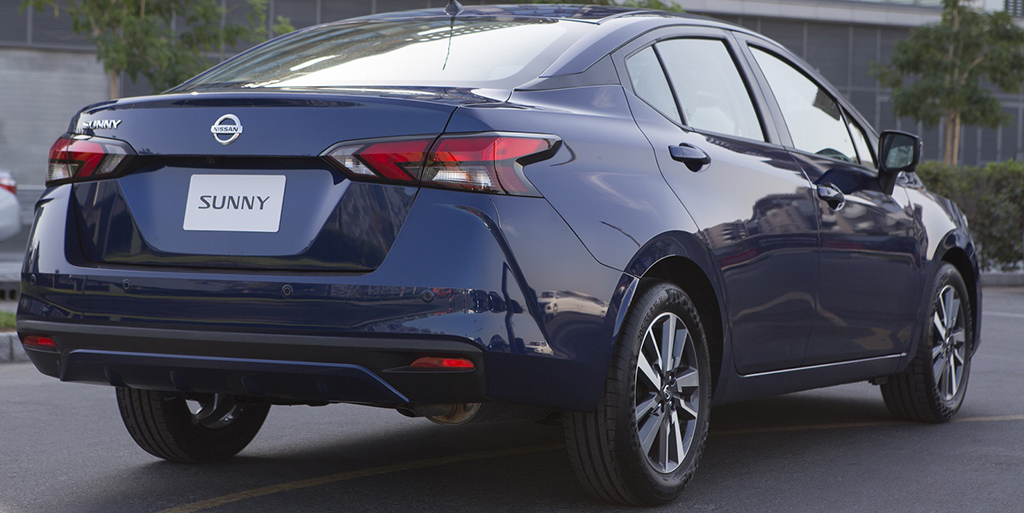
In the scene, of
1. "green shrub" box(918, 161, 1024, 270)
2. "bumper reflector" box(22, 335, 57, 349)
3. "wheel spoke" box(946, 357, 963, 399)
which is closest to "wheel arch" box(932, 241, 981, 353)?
"wheel spoke" box(946, 357, 963, 399)

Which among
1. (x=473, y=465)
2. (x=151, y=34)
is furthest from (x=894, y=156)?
(x=151, y=34)

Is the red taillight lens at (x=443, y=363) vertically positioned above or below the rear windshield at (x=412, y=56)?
below

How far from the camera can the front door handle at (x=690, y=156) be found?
4.02 m

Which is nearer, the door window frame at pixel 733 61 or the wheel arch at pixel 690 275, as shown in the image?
the wheel arch at pixel 690 275

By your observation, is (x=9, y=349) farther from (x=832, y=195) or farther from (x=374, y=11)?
(x=374, y=11)

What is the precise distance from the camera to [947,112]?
87.0 feet

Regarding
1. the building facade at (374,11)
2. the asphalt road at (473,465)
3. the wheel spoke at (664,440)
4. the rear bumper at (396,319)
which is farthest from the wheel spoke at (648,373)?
the building facade at (374,11)

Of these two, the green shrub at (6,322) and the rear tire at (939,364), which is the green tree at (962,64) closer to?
the rear tire at (939,364)

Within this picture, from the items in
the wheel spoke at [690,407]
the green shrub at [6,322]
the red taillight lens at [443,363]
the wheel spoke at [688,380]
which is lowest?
the green shrub at [6,322]

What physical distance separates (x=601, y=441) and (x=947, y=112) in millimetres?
24715

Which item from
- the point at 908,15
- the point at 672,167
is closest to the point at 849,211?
the point at 672,167

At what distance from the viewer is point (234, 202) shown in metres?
3.43

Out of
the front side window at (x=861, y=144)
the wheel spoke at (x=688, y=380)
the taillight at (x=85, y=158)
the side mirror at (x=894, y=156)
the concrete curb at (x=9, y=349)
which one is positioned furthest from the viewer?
the concrete curb at (x=9, y=349)

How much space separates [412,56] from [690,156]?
932 mm
